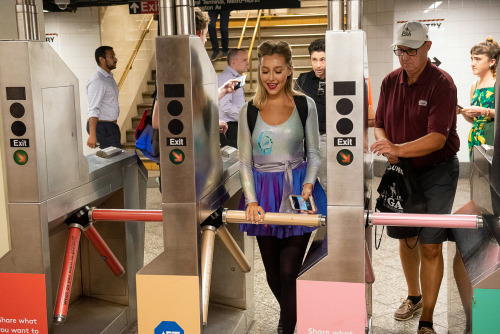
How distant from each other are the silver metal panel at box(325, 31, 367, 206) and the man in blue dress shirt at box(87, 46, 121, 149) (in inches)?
170

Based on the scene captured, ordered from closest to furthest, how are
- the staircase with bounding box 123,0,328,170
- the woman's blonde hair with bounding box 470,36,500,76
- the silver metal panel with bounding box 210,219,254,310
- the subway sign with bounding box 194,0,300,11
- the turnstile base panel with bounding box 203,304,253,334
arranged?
the turnstile base panel with bounding box 203,304,253,334, the silver metal panel with bounding box 210,219,254,310, the woman's blonde hair with bounding box 470,36,500,76, the subway sign with bounding box 194,0,300,11, the staircase with bounding box 123,0,328,170

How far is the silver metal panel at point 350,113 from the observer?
212 centimetres

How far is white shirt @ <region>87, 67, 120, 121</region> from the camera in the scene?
6.31 m

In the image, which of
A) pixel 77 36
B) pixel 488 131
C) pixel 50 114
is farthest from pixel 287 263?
pixel 77 36

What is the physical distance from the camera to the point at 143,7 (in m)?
6.62

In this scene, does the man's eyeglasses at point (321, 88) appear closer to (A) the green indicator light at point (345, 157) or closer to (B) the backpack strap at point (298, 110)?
(B) the backpack strap at point (298, 110)

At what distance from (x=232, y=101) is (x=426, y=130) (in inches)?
78.6

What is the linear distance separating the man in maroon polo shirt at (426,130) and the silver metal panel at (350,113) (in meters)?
0.89

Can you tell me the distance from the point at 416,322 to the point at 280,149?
138 centimetres

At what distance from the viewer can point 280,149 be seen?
110 inches

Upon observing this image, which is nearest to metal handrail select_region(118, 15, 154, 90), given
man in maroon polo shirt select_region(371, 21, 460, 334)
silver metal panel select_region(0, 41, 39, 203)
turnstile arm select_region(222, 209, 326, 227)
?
man in maroon polo shirt select_region(371, 21, 460, 334)

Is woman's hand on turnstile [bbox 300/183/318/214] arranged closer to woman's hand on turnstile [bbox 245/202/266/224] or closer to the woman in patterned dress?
woman's hand on turnstile [bbox 245/202/266/224]

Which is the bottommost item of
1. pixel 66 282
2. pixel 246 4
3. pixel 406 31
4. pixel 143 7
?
pixel 66 282

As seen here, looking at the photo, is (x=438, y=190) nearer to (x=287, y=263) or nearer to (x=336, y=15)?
(x=287, y=263)
